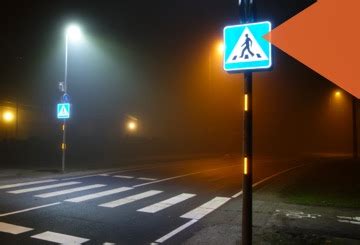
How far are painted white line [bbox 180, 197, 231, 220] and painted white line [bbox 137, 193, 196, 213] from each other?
0.95 meters

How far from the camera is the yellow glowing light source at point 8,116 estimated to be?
33.8m

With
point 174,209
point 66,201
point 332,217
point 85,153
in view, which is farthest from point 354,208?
point 85,153

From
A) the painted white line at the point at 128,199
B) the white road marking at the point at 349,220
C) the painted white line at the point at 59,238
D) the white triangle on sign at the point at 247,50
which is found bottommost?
the white road marking at the point at 349,220

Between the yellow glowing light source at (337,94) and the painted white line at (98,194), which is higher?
the yellow glowing light source at (337,94)

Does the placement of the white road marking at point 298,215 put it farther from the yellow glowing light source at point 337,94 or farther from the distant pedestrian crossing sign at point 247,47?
the yellow glowing light source at point 337,94

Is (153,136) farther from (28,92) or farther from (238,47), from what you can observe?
(238,47)

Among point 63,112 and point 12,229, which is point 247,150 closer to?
point 12,229

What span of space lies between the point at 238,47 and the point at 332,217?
6.51 metres

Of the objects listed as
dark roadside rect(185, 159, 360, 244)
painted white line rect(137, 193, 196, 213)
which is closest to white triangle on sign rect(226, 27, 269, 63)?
dark roadside rect(185, 159, 360, 244)

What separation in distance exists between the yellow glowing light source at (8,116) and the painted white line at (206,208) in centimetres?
2604

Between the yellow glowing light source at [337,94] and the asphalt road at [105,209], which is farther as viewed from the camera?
the yellow glowing light source at [337,94]

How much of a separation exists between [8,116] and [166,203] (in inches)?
1036

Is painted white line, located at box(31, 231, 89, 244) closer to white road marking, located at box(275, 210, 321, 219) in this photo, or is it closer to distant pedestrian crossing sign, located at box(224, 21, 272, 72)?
distant pedestrian crossing sign, located at box(224, 21, 272, 72)

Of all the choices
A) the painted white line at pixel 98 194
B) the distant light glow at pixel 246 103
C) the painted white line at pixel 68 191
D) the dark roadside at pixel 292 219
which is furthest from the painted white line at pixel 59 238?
the painted white line at pixel 68 191
